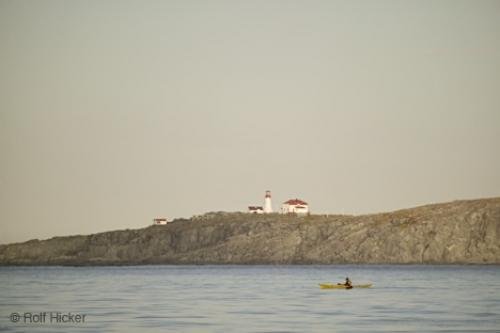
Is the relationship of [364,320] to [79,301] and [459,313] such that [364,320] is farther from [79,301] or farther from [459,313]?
[79,301]

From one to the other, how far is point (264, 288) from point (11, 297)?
29.9m

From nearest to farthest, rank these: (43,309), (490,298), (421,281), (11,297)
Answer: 1. (43,309)
2. (490,298)
3. (11,297)
4. (421,281)

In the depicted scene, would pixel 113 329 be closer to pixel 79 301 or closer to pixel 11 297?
pixel 79 301

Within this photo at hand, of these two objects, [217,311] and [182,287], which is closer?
[217,311]

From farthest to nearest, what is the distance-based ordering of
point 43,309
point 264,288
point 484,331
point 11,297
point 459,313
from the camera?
1. point 264,288
2. point 11,297
3. point 43,309
4. point 459,313
5. point 484,331

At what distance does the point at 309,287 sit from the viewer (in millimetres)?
123125

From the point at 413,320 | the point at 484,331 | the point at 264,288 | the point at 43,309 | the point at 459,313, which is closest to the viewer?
the point at 484,331

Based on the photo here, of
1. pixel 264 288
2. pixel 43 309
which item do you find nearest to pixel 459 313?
pixel 43 309

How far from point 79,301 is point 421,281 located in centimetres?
5247

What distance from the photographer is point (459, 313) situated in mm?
79000

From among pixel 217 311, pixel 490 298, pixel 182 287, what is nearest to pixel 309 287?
pixel 182 287

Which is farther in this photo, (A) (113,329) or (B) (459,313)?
(B) (459,313)

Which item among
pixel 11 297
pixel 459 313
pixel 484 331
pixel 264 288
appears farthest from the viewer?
pixel 264 288

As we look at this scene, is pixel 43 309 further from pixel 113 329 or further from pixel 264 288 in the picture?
pixel 264 288
